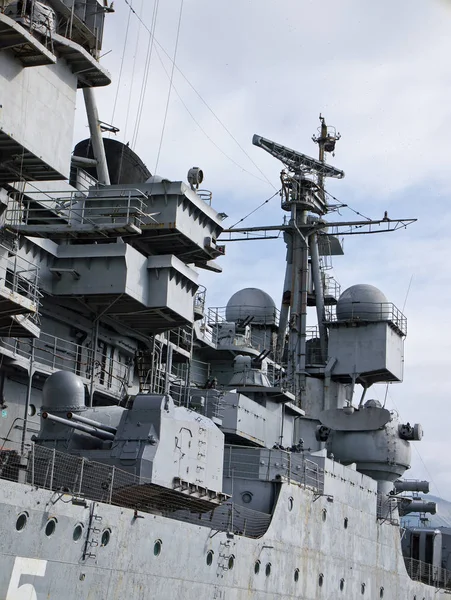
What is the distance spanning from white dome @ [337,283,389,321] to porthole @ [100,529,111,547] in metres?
22.1

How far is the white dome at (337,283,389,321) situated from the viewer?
37.3 m

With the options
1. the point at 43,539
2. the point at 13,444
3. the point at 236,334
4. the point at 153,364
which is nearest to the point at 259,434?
the point at 153,364

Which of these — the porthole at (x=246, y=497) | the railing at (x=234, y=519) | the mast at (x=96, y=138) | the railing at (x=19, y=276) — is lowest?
the railing at (x=234, y=519)

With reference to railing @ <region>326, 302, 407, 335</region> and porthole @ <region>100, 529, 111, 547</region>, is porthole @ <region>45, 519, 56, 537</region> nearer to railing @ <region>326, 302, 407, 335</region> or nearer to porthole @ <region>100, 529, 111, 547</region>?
porthole @ <region>100, 529, 111, 547</region>

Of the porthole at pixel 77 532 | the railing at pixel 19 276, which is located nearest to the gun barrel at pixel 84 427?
the railing at pixel 19 276

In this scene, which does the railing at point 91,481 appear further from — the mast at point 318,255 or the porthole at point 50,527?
the mast at point 318,255

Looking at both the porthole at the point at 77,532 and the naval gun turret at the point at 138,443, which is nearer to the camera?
the porthole at the point at 77,532

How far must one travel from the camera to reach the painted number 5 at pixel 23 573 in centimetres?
1442

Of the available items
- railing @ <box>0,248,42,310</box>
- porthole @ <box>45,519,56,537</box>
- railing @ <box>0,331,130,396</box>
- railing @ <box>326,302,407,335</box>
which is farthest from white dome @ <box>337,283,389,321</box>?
porthole @ <box>45,519,56,537</box>

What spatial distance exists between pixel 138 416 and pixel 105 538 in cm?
268

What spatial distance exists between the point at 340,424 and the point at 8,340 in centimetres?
1529

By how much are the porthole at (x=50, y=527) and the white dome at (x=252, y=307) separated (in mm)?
25947

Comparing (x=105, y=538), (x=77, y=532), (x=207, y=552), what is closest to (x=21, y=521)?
(x=77, y=532)

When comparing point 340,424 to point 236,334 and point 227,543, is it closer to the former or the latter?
point 236,334
